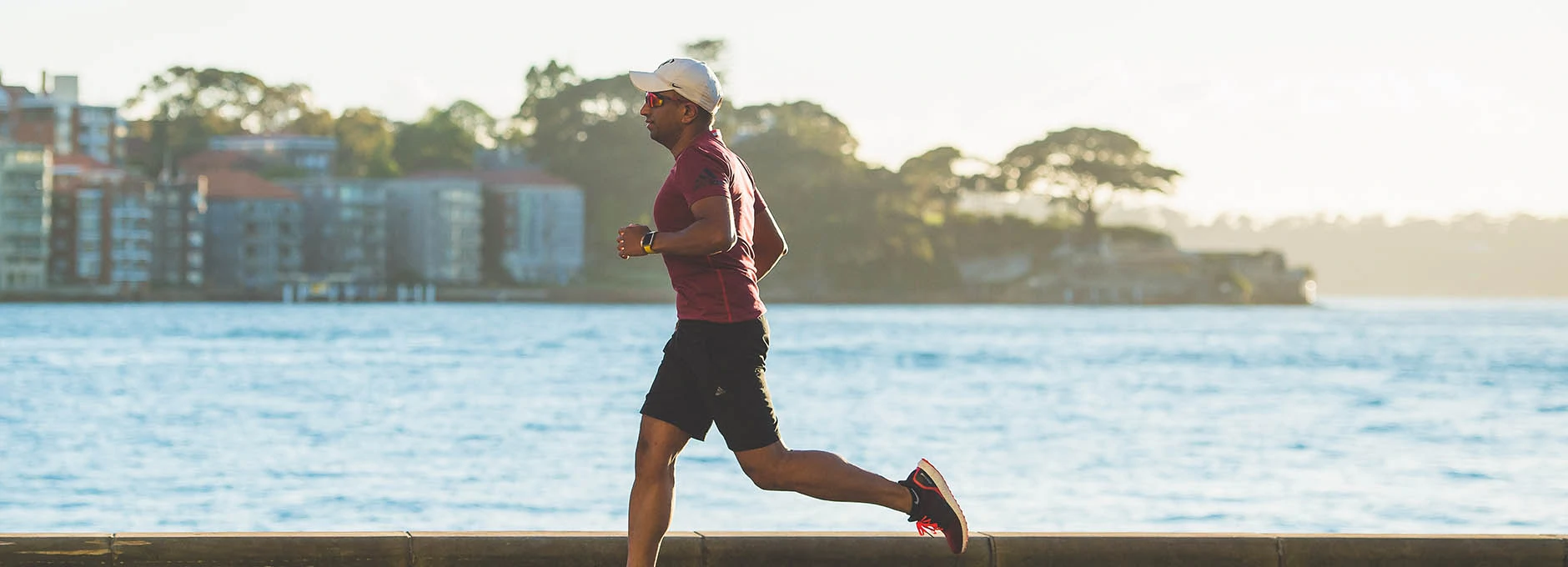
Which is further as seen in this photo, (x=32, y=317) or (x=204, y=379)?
(x=32, y=317)

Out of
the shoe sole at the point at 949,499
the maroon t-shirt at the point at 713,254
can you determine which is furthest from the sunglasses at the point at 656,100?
the shoe sole at the point at 949,499

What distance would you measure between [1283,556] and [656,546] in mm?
1433

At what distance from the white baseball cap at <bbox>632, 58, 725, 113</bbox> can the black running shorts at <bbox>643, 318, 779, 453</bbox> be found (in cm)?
46

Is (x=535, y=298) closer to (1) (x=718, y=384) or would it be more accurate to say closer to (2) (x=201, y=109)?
(2) (x=201, y=109)

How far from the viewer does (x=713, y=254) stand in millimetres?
4004

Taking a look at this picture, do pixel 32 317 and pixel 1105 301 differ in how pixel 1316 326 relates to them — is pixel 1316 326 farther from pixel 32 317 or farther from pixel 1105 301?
pixel 32 317

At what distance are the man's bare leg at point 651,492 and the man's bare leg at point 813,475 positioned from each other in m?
0.16

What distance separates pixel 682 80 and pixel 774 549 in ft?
3.53

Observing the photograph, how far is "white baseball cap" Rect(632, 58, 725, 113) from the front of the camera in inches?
161

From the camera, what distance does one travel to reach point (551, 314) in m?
89.8

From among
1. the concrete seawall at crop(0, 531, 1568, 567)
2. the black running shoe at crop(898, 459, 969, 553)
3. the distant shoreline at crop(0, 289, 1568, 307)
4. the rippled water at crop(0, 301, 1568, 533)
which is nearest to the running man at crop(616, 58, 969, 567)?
the black running shoe at crop(898, 459, 969, 553)

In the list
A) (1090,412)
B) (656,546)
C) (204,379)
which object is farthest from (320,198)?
(656,546)

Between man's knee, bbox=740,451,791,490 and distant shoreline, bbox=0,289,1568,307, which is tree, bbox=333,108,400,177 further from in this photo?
man's knee, bbox=740,451,791,490

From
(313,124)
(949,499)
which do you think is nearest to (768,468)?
(949,499)
